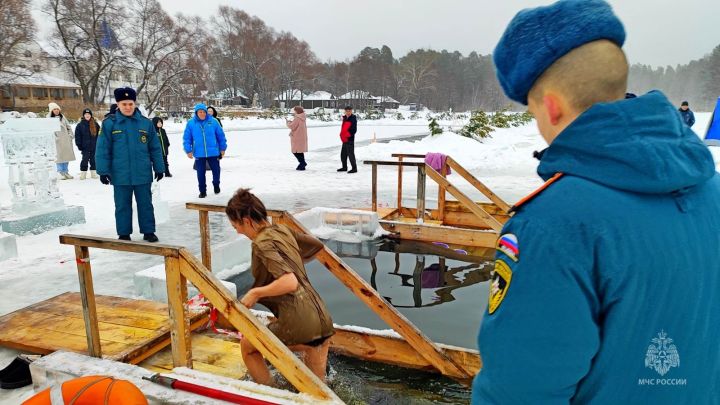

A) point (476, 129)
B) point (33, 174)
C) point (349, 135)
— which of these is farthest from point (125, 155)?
point (476, 129)

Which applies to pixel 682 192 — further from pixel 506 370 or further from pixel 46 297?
pixel 46 297

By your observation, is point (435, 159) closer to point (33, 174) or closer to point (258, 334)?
point (33, 174)

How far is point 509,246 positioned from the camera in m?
0.99

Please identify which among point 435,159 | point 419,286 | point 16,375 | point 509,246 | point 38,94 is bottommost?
point 419,286

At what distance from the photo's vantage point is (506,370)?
979mm

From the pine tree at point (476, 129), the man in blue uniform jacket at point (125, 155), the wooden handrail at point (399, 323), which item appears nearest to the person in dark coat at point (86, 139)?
the man in blue uniform jacket at point (125, 155)

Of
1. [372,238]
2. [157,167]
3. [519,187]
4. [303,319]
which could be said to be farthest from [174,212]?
[519,187]

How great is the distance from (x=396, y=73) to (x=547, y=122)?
91013 mm

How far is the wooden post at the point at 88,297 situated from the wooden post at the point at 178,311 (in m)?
0.57

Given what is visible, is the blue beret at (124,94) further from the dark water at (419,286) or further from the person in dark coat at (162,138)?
the person in dark coat at (162,138)

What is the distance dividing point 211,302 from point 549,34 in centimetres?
229

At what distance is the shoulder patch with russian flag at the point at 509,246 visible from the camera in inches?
37.9

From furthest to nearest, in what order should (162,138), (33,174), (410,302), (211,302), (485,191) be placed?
(162,138) → (485,191) → (33,174) → (410,302) → (211,302)

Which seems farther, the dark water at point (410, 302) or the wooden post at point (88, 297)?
the dark water at point (410, 302)
